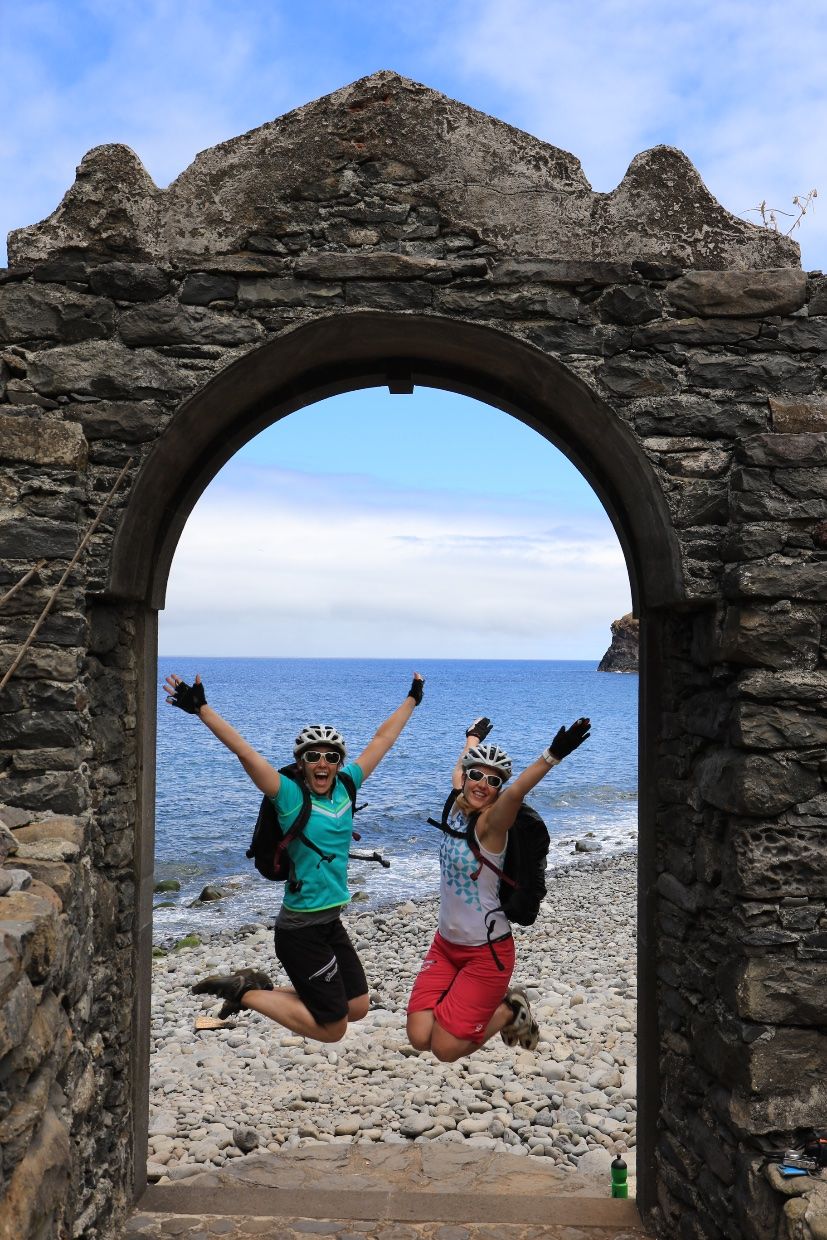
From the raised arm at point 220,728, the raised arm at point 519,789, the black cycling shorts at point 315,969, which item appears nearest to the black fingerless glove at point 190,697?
the raised arm at point 220,728

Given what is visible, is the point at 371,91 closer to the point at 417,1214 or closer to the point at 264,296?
the point at 264,296

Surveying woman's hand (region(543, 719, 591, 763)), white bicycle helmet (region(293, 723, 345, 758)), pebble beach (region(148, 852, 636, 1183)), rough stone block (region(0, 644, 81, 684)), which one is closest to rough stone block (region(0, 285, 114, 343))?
rough stone block (region(0, 644, 81, 684))

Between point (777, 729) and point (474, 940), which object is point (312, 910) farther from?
point (777, 729)

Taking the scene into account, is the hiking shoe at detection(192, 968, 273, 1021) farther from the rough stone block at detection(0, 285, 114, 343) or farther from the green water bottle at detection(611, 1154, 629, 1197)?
the rough stone block at detection(0, 285, 114, 343)

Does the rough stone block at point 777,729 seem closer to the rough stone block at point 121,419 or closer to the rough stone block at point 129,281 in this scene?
the rough stone block at point 121,419

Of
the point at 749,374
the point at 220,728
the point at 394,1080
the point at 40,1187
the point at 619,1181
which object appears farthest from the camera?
the point at 394,1080

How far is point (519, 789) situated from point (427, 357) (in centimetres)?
196

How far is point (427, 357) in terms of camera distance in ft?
15.0

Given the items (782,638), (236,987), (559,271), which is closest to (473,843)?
(236,987)

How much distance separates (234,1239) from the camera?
450cm

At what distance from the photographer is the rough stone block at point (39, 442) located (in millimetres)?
4062

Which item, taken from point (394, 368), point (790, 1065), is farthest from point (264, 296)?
point (790, 1065)

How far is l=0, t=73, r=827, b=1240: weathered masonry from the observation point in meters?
3.99

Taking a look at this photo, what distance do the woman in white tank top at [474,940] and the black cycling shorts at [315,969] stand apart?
38 cm
